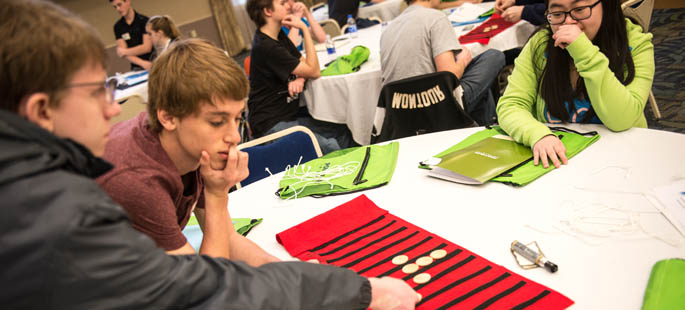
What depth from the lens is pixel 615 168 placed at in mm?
1346

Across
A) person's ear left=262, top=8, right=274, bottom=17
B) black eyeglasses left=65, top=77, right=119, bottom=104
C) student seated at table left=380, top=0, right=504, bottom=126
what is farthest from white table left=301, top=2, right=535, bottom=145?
black eyeglasses left=65, top=77, right=119, bottom=104

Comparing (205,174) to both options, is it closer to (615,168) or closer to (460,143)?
(460,143)

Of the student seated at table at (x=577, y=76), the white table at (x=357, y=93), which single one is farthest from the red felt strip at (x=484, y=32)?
the student seated at table at (x=577, y=76)

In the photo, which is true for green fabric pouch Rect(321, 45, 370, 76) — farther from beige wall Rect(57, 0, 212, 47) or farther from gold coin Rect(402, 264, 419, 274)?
beige wall Rect(57, 0, 212, 47)

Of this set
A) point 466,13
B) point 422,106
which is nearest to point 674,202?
point 422,106

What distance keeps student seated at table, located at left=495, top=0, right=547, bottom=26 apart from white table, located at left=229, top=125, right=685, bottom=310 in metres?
1.87

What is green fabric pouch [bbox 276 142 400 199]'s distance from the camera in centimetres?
160

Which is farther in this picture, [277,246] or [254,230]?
[254,230]

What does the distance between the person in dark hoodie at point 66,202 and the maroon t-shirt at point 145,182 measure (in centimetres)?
38

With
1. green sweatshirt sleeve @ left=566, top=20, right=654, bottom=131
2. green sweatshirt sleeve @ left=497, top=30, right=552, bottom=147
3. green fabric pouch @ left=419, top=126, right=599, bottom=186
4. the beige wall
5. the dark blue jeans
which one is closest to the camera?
green fabric pouch @ left=419, top=126, right=599, bottom=186

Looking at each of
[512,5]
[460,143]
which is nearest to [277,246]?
[460,143]

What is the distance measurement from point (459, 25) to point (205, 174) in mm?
3185

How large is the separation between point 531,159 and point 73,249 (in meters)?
1.35

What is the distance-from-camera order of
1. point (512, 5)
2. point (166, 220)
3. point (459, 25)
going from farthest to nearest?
point (459, 25) → point (512, 5) → point (166, 220)
